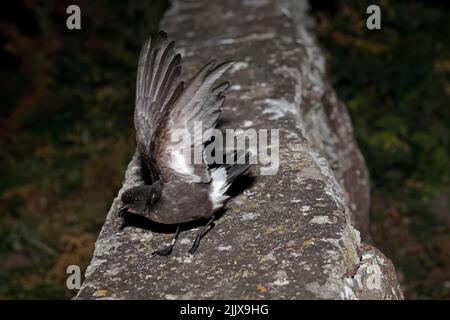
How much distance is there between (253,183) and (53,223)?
3544 millimetres

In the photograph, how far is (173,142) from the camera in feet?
10.6

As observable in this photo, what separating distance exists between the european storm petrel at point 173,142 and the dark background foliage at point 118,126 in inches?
93.3

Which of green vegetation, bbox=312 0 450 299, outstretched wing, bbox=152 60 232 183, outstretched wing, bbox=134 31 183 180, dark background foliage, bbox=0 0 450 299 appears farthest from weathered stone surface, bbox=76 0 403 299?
dark background foliage, bbox=0 0 450 299

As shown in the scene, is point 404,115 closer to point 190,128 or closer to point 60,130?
point 60,130

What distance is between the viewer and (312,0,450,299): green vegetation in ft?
19.3

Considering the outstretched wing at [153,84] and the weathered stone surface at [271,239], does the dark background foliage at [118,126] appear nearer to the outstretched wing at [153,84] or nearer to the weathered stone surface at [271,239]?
the weathered stone surface at [271,239]

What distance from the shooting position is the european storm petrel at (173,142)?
3.20m

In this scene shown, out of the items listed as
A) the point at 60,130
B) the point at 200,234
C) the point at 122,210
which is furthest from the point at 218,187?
the point at 60,130

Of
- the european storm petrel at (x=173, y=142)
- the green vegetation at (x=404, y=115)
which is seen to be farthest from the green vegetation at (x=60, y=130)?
the green vegetation at (x=404, y=115)

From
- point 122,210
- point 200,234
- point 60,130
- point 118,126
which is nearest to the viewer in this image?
point 200,234

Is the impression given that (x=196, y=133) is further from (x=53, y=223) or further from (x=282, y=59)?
(x=53, y=223)

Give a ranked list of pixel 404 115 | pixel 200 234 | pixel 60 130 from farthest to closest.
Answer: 1. pixel 60 130
2. pixel 404 115
3. pixel 200 234

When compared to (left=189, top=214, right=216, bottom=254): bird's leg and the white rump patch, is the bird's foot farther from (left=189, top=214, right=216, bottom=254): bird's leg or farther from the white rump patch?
the white rump patch

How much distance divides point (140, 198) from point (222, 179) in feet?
1.46
